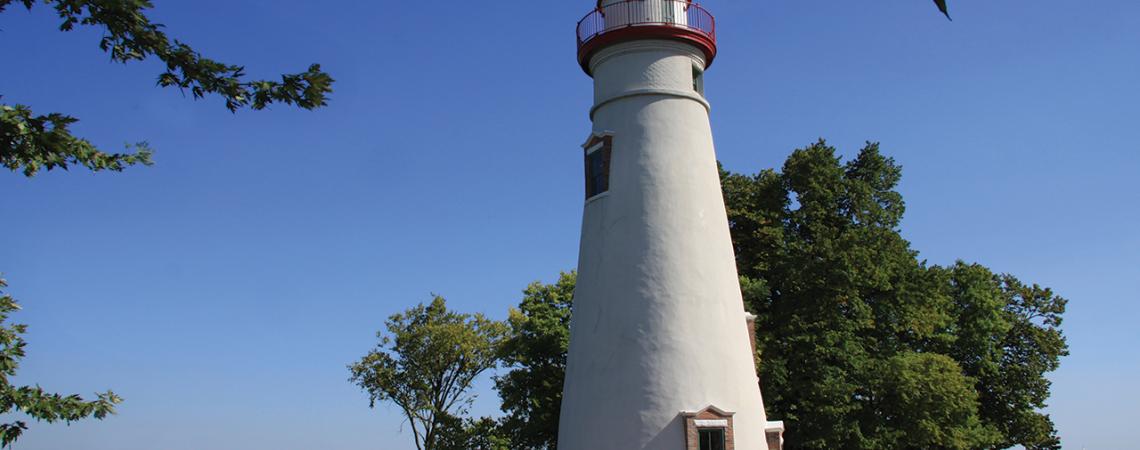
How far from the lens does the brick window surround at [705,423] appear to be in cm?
1805

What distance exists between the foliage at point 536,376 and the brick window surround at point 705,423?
45.1ft

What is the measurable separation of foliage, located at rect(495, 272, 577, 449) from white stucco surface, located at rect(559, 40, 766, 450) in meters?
12.0

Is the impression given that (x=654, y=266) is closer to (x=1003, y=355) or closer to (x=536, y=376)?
(x=536, y=376)

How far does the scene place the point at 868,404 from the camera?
1152 inches

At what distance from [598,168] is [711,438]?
6.89m

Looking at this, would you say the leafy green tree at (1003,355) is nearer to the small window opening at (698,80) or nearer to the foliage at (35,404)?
the small window opening at (698,80)

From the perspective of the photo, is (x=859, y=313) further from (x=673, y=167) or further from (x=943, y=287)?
(x=673, y=167)

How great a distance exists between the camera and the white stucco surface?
18.6 meters

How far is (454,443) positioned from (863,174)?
2092 cm

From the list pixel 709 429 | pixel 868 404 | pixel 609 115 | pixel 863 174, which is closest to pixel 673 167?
pixel 609 115

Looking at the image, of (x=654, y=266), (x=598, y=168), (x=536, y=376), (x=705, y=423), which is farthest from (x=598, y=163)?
(x=536, y=376)

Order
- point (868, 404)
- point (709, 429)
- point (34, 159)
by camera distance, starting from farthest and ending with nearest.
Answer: point (868, 404) → point (709, 429) → point (34, 159)

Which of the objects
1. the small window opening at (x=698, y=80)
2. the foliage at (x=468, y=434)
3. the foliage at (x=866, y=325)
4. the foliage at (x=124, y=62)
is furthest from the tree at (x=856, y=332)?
the foliage at (x=124, y=62)

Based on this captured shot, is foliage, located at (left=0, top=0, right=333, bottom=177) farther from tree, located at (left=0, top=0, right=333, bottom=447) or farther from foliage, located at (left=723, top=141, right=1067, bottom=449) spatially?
foliage, located at (left=723, top=141, right=1067, bottom=449)
